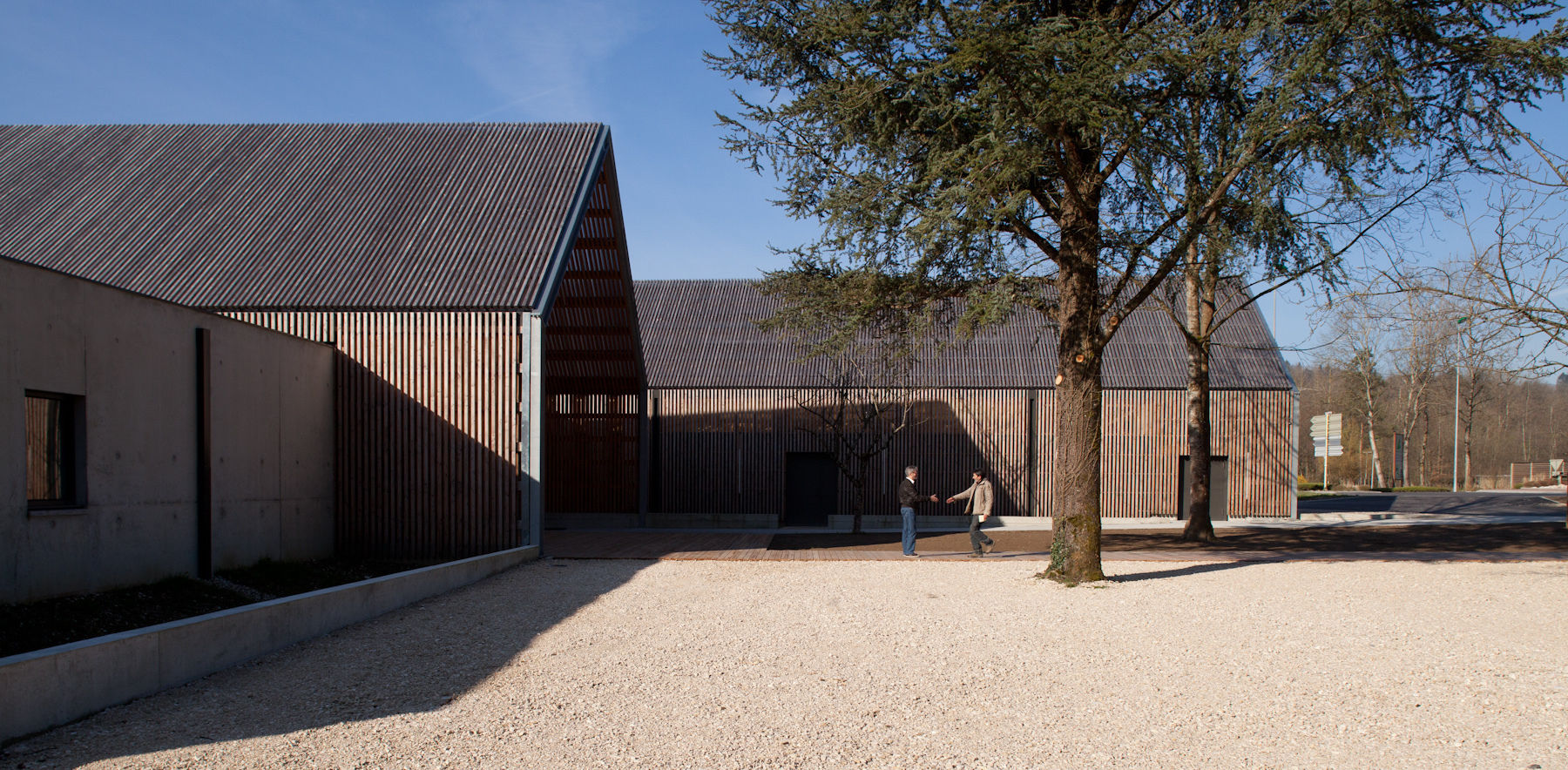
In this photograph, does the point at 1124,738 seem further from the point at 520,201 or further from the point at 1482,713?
the point at 520,201

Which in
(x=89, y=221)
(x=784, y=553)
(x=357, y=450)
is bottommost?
(x=784, y=553)

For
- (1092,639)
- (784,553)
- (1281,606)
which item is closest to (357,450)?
(784,553)

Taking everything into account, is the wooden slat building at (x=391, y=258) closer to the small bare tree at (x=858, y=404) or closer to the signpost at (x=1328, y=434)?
the small bare tree at (x=858, y=404)

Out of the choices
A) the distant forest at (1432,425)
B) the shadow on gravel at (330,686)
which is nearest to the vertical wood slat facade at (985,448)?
the shadow on gravel at (330,686)

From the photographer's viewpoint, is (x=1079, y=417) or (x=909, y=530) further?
(x=909, y=530)

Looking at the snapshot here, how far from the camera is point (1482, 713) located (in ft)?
19.7

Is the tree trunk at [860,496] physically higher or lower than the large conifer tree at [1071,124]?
lower

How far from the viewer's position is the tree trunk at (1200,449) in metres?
17.9

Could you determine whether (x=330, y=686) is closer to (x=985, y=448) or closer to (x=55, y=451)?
(x=55, y=451)

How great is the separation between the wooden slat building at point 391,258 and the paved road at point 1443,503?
67.0 feet

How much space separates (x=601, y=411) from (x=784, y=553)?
810cm

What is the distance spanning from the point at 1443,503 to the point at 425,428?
29249mm

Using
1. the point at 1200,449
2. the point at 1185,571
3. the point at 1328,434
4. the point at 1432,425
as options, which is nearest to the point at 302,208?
the point at 1185,571

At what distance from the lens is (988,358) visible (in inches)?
990
